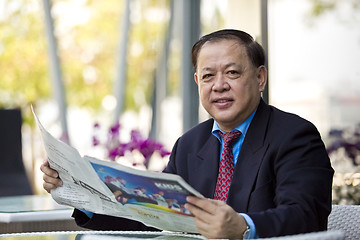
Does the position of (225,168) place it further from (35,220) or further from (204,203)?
(35,220)

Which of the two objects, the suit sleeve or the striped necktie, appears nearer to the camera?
the suit sleeve

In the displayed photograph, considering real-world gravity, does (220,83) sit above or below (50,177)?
above

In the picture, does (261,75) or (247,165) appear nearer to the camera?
(247,165)

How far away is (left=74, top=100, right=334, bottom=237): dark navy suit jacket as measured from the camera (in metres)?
1.44

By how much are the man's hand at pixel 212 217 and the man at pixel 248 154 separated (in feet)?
0.33

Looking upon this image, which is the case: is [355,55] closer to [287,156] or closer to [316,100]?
[316,100]

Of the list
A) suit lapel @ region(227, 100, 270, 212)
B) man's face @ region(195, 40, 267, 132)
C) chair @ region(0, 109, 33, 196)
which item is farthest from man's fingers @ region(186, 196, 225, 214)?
chair @ region(0, 109, 33, 196)

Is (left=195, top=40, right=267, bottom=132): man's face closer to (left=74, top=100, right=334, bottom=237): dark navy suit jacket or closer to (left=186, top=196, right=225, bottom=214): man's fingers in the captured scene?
(left=74, top=100, right=334, bottom=237): dark navy suit jacket

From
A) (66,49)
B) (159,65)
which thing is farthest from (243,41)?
(66,49)

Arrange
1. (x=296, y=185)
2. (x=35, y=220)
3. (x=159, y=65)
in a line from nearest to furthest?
(x=296, y=185) → (x=35, y=220) → (x=159, y=65)

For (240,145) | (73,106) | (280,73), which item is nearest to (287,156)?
(240,145)

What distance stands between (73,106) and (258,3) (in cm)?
664

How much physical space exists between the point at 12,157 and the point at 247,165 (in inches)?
121

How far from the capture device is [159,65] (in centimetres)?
667
